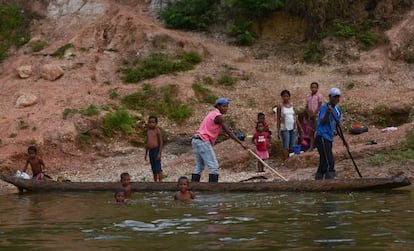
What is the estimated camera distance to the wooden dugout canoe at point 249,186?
1138cm

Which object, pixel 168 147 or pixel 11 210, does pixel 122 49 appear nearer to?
pixel 168 147

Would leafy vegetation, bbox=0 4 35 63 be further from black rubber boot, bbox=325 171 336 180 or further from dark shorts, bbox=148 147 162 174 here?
black rubber boot, bbox=325 171 336 180

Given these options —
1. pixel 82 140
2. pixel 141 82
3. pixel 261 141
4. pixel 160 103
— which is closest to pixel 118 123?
pixel 82 140

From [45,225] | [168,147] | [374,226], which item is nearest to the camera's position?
[374,226]

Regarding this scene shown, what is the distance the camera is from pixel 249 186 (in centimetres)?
1218

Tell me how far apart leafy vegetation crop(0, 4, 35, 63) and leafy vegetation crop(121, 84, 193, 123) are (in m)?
5.29

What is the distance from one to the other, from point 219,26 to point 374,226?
54.8 feet

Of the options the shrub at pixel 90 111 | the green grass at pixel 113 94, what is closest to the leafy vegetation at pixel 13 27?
the green grass at pixel 113 94

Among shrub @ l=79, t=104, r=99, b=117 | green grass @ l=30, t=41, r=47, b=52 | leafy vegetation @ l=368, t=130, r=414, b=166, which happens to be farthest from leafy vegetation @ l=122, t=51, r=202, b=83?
leafy vegetation @ l=368, t=130, r=414, b=166

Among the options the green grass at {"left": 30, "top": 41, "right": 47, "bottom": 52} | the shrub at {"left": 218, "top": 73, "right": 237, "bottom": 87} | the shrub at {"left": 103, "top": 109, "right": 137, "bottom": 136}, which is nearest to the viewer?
the shrub at {"left": 103, "top": 109, "right": 137, "bottom": 136}

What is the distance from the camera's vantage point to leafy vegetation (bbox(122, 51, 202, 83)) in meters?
21.6

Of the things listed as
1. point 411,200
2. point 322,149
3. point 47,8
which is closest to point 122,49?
point 47,8

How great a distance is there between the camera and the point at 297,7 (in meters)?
22.8

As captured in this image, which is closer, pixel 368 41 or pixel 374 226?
pixel 374 226
